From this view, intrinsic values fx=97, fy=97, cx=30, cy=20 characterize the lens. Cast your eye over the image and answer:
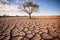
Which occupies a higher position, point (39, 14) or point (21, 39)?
point (39, 14)

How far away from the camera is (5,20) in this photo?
3367 mm

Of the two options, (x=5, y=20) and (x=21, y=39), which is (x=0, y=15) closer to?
(x=5, y=20)

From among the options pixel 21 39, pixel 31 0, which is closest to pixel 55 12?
pixel 31 0

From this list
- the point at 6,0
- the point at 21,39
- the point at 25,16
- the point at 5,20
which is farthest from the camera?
the point at 5,20

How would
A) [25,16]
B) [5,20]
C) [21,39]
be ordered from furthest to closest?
[5,20], [25,16], [21,39]

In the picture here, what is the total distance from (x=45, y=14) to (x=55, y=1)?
492 mm

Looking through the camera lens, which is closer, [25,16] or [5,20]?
[25,16]

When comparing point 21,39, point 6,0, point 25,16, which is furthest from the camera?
point 25,16

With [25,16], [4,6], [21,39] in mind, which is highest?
[4,6]

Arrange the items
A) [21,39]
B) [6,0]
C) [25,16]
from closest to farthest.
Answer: [21,39]
[6,0]
[25,16]

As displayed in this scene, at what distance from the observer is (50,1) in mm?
2963

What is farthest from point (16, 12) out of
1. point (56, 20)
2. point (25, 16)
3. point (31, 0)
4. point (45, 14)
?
point (56, 20)

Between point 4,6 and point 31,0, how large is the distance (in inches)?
33.2

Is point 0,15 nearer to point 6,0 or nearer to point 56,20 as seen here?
point 6,0
